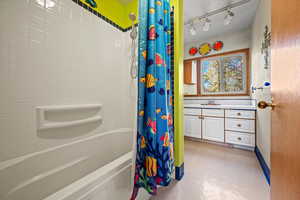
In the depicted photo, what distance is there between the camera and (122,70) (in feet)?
5.58

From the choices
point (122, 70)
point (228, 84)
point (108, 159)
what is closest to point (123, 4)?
point (122, 70)

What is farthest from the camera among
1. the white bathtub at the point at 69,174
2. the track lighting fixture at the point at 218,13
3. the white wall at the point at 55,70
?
the track lighting fixture at the point at 218,13

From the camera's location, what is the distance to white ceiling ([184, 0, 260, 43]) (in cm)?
183


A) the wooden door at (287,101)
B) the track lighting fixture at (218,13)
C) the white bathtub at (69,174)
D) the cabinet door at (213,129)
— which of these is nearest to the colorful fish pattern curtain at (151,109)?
the white bathtub at (69,174)

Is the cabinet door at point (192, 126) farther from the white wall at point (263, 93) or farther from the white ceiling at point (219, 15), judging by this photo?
the white ceiling at point (219, 15)

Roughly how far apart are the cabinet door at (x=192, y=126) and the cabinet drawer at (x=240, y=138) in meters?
0.49

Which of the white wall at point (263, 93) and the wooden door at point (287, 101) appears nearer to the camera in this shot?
the wooden door at point (287, 101)

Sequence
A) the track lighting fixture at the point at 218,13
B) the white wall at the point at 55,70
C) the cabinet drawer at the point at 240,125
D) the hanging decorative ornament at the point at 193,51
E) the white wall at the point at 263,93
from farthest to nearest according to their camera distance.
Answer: the hanging decorative ornament at the point at 193,51 < the cabinet drawer at the point at 240,125 < the track lighting fixture at the point at 218,13 < the white wall at the point at 263,93 < the white wall at the point at 55,70

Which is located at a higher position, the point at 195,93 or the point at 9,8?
the point at 9,8

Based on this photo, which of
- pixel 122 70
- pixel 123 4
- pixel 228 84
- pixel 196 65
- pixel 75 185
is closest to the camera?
pixel 75 185

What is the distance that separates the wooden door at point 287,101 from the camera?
1.55 feet

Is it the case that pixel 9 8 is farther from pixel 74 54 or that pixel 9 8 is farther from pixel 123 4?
pixel 123 4

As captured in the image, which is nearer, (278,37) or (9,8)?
(278,37)

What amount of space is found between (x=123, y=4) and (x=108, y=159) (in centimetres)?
222
